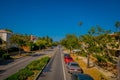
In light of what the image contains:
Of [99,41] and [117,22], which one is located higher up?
[117,22]

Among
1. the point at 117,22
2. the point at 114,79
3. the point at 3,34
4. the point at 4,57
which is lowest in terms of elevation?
the point at 114,79

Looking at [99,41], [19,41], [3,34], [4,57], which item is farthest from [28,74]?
[3,34]

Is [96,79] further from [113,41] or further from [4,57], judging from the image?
[4,57]

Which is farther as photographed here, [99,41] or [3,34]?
[3,34]

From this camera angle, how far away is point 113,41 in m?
20.5

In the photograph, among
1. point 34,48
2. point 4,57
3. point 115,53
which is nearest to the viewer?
point 4,57

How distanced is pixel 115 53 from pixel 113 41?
27.8 meters

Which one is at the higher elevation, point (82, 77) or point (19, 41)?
point (19, 41)

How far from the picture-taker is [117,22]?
1788 centimetres

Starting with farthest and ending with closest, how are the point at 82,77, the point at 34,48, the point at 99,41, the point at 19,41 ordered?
the point at 34,48 → the point at 19,41 → the point at 99,41 → the point at 82,77

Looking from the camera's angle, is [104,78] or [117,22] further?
[104,78]

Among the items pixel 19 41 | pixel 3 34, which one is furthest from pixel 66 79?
pixel 3 34

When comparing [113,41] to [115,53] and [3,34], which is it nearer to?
[115,53]

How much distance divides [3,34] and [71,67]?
166ft
